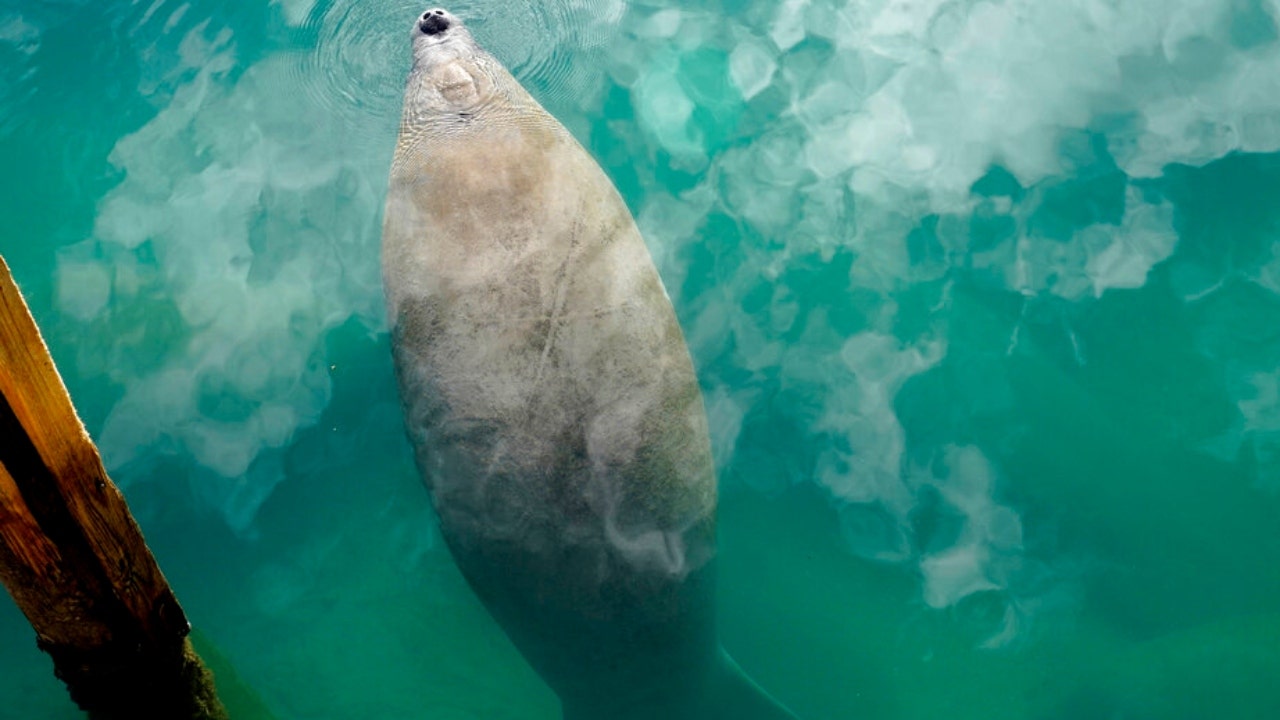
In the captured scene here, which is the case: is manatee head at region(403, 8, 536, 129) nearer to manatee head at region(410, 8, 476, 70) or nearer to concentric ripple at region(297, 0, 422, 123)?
manatee head at region(410, 8, 476, 70)

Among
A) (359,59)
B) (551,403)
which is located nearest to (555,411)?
Answer: (551,403)

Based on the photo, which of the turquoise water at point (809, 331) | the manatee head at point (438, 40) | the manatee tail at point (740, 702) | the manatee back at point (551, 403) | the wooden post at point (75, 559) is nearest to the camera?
Answer: the wooden post at point (75, 559)

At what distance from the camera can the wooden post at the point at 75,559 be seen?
264 centimetres

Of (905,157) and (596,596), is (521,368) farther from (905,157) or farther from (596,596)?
(905,157)

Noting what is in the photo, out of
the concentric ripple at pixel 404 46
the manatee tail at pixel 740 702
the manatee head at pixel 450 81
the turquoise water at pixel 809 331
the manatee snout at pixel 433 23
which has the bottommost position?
the manatee tail at pixel 740 702

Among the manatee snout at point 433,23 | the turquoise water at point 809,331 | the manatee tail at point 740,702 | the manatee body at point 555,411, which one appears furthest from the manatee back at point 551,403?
the turquoise water at point 809,331

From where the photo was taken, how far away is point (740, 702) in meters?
4.05

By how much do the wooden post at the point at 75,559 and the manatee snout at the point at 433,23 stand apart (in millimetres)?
2317

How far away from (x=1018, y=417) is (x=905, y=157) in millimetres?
1502

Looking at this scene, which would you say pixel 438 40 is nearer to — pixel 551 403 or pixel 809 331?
pixel 551 403

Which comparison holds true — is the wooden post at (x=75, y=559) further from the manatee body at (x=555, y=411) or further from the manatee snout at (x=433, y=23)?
the manatee snout at (x=433, y=23)

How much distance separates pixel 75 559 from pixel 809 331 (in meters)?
3.20

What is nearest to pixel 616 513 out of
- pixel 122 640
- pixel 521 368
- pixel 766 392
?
pixel 521 368

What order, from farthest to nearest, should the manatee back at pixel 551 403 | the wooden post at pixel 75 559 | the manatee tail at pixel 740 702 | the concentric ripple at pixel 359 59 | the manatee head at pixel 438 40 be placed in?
1. the concentric ripple at pixel 359 59
2. the manatee head at pixel 438 40
3. the manatee tail at pixel 740 702
4. the manatee back at pixel 551 403
5. the wooden post at pixel 75 559
